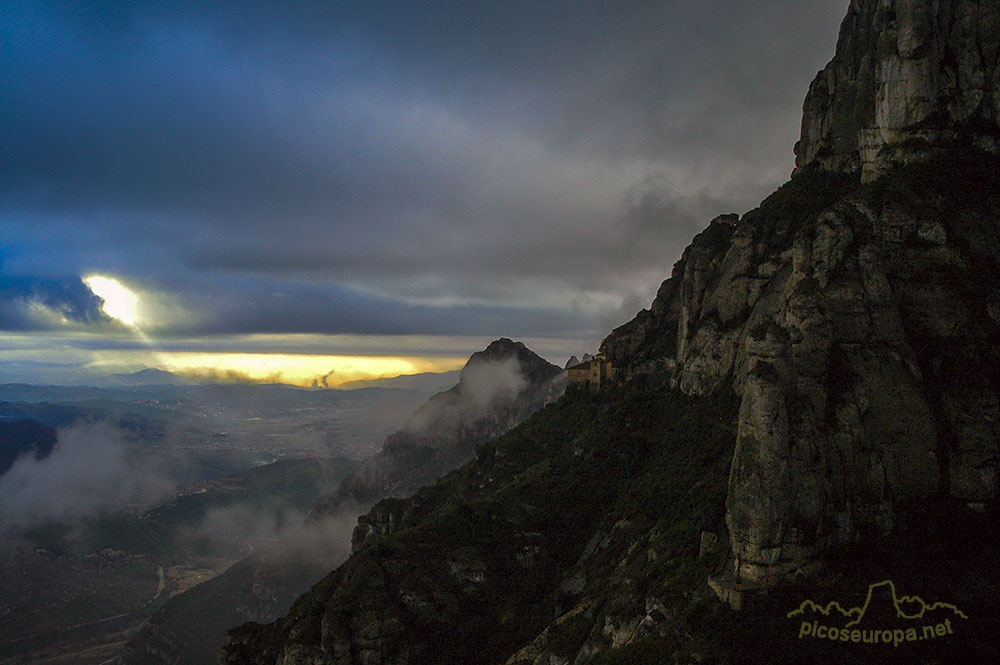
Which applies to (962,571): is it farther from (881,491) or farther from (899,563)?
(881,491)

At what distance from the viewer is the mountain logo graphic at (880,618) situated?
38.6m

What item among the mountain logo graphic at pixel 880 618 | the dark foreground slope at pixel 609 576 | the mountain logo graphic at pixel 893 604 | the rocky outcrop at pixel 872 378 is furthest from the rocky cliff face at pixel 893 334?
the mountain logo graphic at pixel 880 618

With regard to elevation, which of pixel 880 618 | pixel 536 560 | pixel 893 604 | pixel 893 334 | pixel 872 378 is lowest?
pixel 536 560

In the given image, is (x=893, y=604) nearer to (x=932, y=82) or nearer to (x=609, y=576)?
(x=609, y=576)

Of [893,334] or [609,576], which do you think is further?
[609,576]

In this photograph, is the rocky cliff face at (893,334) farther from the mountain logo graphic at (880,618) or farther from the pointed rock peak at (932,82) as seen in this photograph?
the mountain logo graphic at (880,618)

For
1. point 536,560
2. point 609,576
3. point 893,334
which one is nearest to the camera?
point 893,334

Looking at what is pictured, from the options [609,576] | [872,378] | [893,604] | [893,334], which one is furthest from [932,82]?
[609,576]

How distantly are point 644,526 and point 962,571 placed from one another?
35.9 metres

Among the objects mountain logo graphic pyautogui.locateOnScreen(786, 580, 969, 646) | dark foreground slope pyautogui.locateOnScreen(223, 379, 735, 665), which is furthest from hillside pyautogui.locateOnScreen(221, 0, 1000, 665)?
mountain logo graphic pyautogui.locateOnScreen(786, 580, 969, 646)

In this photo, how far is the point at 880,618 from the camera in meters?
39.8

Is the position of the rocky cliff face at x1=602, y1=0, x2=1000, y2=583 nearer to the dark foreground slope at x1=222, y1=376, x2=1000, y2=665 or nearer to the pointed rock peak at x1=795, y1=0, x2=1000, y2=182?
the pointed rock peak at x1=795, y1=0, x2=1000, y2=182

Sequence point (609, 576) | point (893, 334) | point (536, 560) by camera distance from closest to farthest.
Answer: point (893, 334) → point (609, 576) → point (536, 560)

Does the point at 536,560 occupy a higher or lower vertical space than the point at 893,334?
lower
